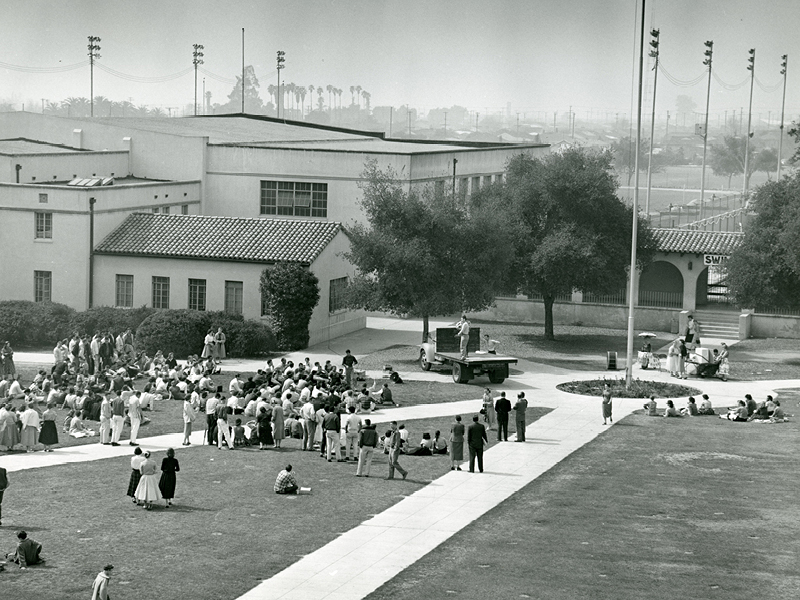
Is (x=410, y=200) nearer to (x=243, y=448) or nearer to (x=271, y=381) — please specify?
(x=271, y=381)

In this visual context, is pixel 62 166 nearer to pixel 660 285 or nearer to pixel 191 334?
pixel 191 334

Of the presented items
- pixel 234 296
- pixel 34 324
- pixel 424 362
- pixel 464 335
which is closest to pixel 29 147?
pixel 34 324

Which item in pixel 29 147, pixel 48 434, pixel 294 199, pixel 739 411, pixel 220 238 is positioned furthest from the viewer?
pixel 29 147

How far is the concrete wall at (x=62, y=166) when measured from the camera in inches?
2344

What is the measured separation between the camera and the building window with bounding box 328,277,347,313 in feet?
176

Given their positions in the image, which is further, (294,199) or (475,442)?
(294,199)

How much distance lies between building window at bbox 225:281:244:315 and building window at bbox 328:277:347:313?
3796mm

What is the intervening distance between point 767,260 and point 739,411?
16.7 metres

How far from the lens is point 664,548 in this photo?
2373 centimetres

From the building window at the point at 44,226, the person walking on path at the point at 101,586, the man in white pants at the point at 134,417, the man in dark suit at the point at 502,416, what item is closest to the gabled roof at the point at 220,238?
the building window at the point at 44,226

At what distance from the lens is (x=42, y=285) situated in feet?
180

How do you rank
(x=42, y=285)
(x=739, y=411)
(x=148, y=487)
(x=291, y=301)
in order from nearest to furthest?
(x=148, y=487)
(x=739, y=411)
(x=291, y=301)
(x=42, y=285)

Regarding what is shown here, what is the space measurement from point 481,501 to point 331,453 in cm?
559

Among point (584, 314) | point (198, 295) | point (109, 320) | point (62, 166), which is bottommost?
point (109, 320)
